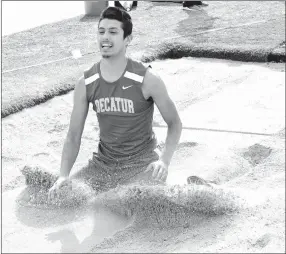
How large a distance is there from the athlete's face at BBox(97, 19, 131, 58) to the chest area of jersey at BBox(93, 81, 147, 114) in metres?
0.22

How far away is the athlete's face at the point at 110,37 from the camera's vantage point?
4.54 metres

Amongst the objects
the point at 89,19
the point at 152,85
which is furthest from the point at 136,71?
the point at 89,19

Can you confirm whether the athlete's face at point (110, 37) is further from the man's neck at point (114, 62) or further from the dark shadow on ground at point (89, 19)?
the dark shadow on ground at point (89, 19)

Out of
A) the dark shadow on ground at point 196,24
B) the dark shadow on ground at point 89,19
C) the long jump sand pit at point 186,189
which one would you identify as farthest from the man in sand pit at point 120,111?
the dark shadow on ground at point 89,19

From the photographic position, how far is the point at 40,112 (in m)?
6.66

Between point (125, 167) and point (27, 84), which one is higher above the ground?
point (125, 167)

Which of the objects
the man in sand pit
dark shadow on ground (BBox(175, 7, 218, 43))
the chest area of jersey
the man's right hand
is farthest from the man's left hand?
dark shadow on ground (BBox(175, 7, 218, 43))

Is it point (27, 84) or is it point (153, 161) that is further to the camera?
point (27, 84)

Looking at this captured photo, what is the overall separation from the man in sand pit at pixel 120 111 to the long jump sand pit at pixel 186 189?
23 cm

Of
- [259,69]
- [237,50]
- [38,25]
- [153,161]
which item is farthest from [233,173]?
[38,25]

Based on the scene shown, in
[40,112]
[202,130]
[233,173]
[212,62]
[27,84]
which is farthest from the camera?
[212,62]

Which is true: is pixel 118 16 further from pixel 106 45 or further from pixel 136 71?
pixel 136 71

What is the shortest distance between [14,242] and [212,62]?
453 centimetres

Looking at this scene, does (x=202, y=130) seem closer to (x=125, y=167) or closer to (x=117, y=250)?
(x=125, y=167)
